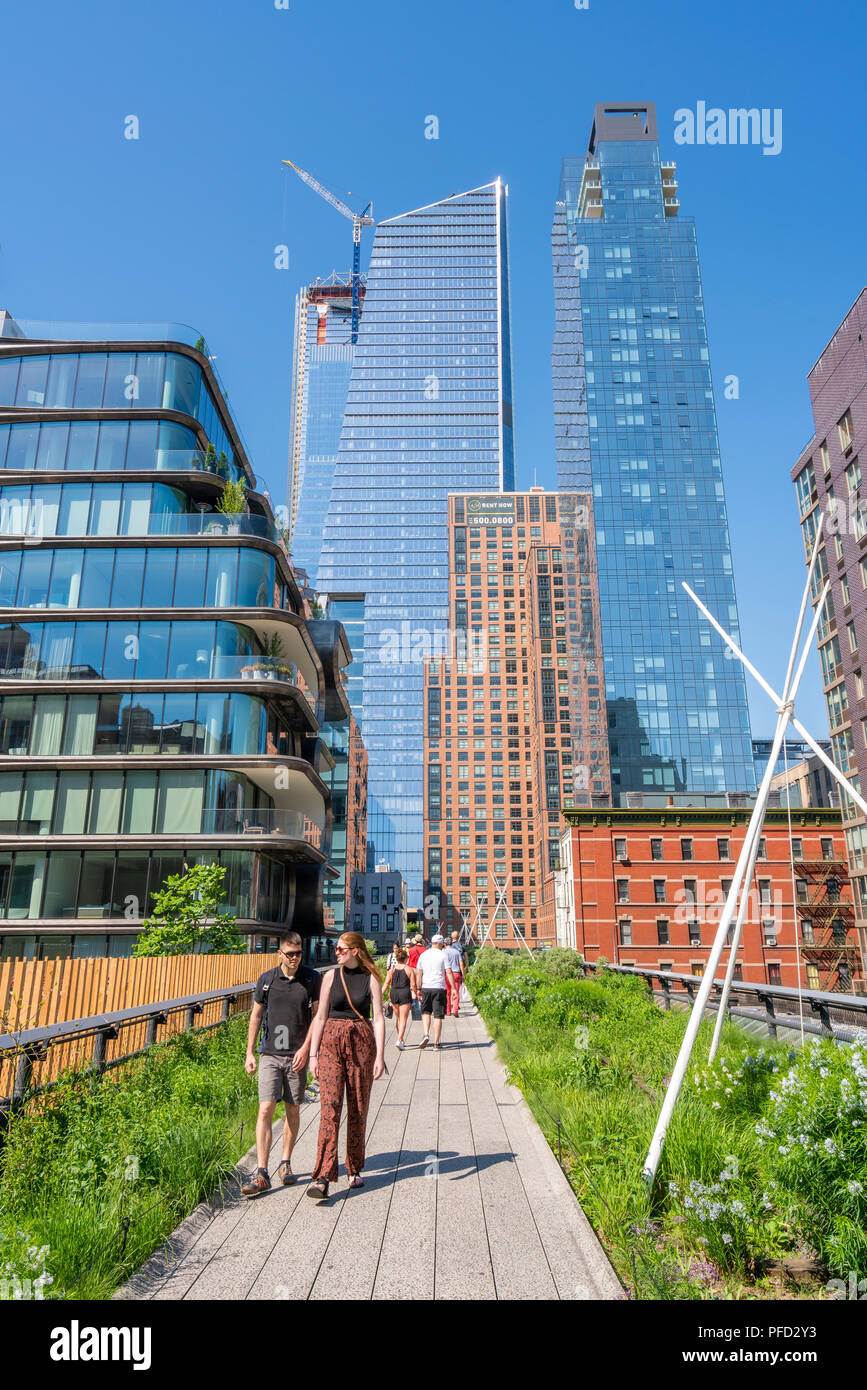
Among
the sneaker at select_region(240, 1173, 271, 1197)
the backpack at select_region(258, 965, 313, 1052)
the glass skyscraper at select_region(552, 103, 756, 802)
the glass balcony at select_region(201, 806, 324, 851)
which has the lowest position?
the sneaker at select_region(240, 1173, 271, 1197)

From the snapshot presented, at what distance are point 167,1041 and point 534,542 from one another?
17279cm

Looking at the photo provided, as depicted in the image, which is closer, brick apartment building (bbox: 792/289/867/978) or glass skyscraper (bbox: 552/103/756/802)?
brick apartment building (bbox: 792/289/867/978)

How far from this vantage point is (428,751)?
170500mm

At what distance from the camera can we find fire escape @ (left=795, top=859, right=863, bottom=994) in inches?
2509

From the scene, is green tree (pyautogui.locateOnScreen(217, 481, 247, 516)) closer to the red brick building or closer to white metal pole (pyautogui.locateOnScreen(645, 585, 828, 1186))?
white metal pole (pyautogui.locateOnScreen(645, 585, 828, 1186))

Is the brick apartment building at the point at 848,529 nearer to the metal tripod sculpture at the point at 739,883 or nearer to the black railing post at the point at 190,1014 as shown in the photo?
the metal tripod sculpture at the point at 739,883

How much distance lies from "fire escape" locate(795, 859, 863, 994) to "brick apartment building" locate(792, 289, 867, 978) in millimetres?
13696

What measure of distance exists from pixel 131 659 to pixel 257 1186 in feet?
97.2

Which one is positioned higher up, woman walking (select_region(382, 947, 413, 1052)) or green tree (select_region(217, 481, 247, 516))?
green tree (select_region(217, 481, 247, 516))

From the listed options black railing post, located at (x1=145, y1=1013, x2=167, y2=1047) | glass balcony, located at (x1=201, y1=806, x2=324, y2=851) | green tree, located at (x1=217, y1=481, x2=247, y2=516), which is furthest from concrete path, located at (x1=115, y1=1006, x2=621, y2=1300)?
green tree, located at (x1=217, y1=481, x2=247, y2=516)

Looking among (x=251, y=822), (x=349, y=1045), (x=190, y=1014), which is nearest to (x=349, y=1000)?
(x=349, y=1045)

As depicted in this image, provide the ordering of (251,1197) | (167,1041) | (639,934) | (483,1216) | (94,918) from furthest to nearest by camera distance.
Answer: (639,934)
(94,918)
(167,1041)
(251,1197)
(483,1216)
